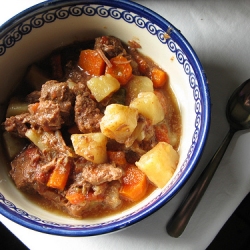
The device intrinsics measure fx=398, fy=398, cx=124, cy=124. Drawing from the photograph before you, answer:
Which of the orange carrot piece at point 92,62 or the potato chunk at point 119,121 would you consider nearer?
the potato chunk at point 119,121

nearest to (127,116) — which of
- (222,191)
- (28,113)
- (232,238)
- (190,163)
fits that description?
(190,163)

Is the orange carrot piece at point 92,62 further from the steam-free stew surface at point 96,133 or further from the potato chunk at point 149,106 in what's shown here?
the potato chunk at point 149,106

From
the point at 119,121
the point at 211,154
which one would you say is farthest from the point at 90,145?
the point at 211,154

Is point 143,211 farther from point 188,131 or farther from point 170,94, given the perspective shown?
point 170,94

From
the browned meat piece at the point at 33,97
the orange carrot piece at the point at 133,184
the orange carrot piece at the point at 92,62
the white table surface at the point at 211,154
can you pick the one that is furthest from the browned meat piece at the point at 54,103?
the white table surface at the point at 211,154

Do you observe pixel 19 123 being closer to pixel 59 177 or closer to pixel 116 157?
pixel 59 177

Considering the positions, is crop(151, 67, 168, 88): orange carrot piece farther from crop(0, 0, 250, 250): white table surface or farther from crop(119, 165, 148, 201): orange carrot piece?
crop(119, 165, 148, 201): orange carrot piece
